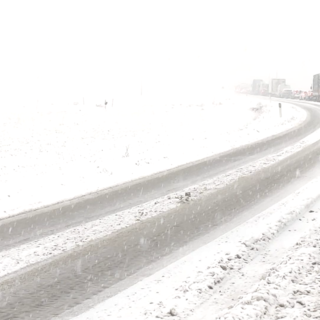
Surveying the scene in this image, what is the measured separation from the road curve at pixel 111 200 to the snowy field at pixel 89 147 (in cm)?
50

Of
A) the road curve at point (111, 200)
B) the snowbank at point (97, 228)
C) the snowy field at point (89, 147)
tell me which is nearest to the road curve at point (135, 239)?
the road curve at point (111, 200)

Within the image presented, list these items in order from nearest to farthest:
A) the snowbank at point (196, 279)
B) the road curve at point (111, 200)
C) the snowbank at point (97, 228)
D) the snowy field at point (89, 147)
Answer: the snowbank at point (196, 279) → the snowbank at point (97, 228) → the road curve at point (111, 200) → the snowy field at point (89, 147)

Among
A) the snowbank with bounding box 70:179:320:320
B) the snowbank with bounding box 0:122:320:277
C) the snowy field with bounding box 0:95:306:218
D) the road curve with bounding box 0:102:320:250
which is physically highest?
the snowbank with bounding box 70:179:320:320

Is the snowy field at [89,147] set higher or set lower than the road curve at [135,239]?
lower

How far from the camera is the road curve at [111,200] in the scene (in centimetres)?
654

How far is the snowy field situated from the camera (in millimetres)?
9664

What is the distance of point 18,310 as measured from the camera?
156 inches

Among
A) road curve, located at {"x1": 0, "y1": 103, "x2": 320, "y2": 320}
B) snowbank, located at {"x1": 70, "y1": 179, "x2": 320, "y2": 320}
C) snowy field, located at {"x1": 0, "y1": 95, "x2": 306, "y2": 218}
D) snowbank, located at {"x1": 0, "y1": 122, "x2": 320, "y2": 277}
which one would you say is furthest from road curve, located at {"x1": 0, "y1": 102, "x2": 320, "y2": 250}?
snowbank, located at {"x1": 70, "y1": 179, "x2": 320, "y2": 320}

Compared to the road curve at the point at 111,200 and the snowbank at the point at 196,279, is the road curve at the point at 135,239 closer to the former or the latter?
the road curve at the point at 111,200

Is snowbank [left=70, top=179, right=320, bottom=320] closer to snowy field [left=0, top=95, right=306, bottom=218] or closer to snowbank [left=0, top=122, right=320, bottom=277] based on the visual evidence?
snowbank [left=0, top=122, right=320, bottom=277]

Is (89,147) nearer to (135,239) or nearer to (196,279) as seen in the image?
(135,239)

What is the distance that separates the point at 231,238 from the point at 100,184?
468cm

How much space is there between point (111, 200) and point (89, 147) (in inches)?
365

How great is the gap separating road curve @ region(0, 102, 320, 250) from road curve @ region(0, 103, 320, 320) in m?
0.02
